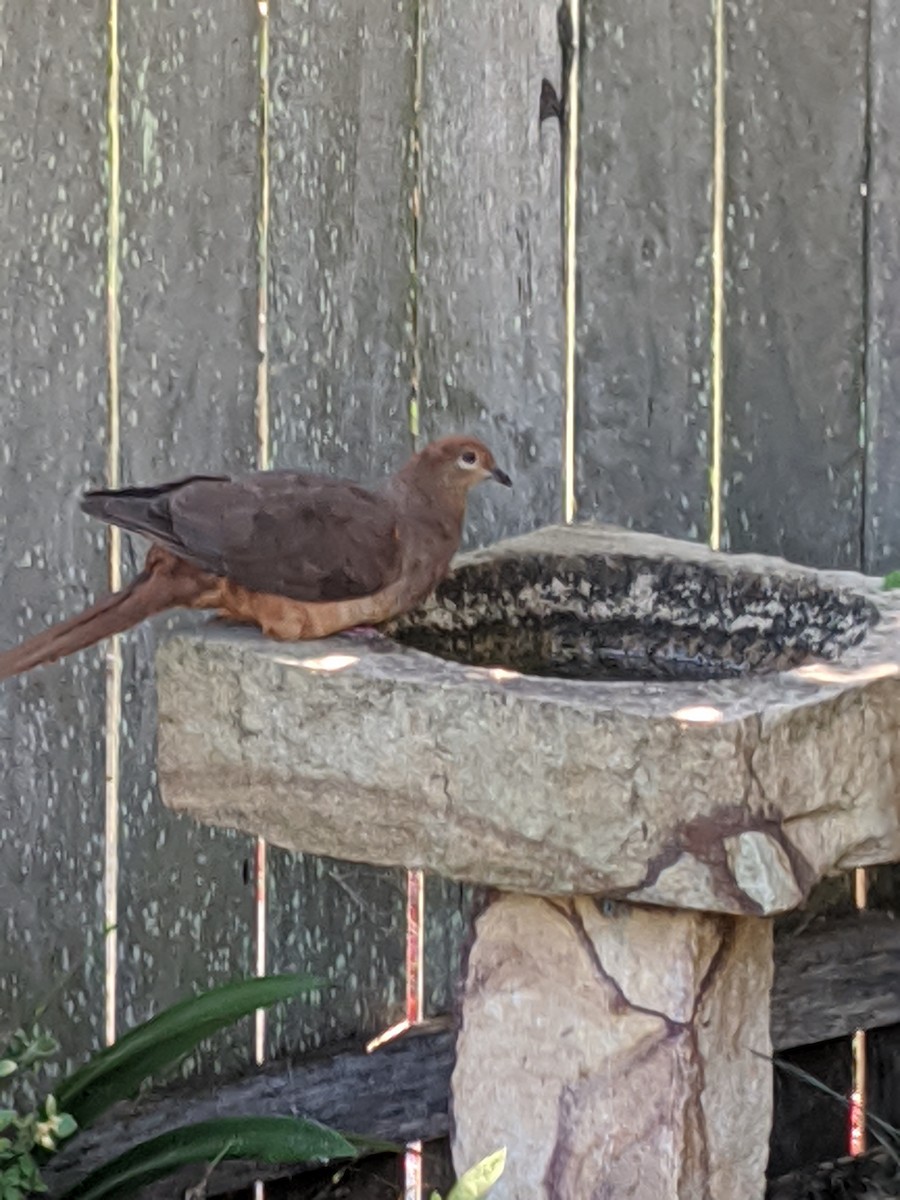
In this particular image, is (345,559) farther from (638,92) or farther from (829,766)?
(638,92)

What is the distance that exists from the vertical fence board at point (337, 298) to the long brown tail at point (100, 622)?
60 centimetres

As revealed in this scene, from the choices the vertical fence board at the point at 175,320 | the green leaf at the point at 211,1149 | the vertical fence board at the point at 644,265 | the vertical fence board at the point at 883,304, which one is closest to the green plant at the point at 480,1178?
the green leaf at the point at 211,1149

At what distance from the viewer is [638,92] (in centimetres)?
355

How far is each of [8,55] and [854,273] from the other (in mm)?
1559

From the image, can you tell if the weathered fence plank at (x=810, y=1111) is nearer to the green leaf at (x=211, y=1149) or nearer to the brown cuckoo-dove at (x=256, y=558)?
the green leaf at (x=211, y=1149)

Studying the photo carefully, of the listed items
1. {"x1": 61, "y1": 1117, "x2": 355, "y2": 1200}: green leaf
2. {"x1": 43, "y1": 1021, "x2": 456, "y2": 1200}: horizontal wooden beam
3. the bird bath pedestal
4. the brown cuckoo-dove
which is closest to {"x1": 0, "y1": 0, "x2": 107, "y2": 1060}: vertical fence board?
{"x1": 43, "y1": 1021, "x2": 456, "y2": 1200}: horizontal wooden beam

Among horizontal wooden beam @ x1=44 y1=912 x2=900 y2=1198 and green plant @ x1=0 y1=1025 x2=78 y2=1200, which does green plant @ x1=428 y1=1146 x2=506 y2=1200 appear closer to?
green plant @ x1=0 y1=1025 x2=78 y2=1200

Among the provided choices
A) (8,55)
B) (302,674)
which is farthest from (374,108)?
(302,674)

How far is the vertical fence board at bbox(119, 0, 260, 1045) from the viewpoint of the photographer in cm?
319

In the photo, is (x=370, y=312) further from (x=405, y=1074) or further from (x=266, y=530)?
(x=405, y=1074)

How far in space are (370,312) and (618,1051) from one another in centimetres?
135

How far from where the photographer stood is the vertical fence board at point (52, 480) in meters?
3.08

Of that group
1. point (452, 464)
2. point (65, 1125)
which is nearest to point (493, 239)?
point (452, 464)

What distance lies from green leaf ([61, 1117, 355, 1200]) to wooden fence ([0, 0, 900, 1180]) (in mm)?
279
